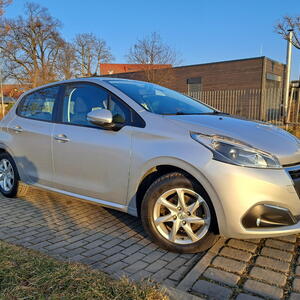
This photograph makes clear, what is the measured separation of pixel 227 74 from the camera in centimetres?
2522

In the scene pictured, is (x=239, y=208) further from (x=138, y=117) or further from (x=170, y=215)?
(x=138, y=117)

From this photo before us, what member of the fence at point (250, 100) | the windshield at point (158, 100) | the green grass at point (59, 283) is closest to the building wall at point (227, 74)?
the fence at point (250, 100)

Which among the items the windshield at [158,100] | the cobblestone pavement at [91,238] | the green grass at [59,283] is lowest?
the cobblestone pavement at [91,238]

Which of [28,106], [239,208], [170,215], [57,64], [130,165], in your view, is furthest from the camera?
[57,64]

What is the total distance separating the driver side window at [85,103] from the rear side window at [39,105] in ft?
0.94

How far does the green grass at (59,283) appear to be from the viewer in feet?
6.43

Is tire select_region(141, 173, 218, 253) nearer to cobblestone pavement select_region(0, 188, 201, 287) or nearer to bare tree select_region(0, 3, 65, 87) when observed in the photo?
cobblestone pavement select_region(0, 188, 201, 287)

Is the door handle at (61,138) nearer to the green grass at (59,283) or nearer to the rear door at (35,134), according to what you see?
the rear door at (35,134)

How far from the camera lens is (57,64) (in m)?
37.9

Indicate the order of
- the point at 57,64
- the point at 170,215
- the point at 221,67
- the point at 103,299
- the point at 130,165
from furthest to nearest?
the point at 57,64 < the point at 221,67 < the point at 130,165 < the point at 170,215 < the point at 103,299

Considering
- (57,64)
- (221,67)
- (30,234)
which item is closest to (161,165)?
(30,234)

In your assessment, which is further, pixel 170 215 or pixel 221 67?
pixel 221 67

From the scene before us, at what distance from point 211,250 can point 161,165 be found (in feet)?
3.01

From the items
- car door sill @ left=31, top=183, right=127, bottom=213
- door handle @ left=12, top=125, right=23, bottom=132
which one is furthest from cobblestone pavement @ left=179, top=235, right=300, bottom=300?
door handle @ left=12, top=125, right=23, bottom=132
